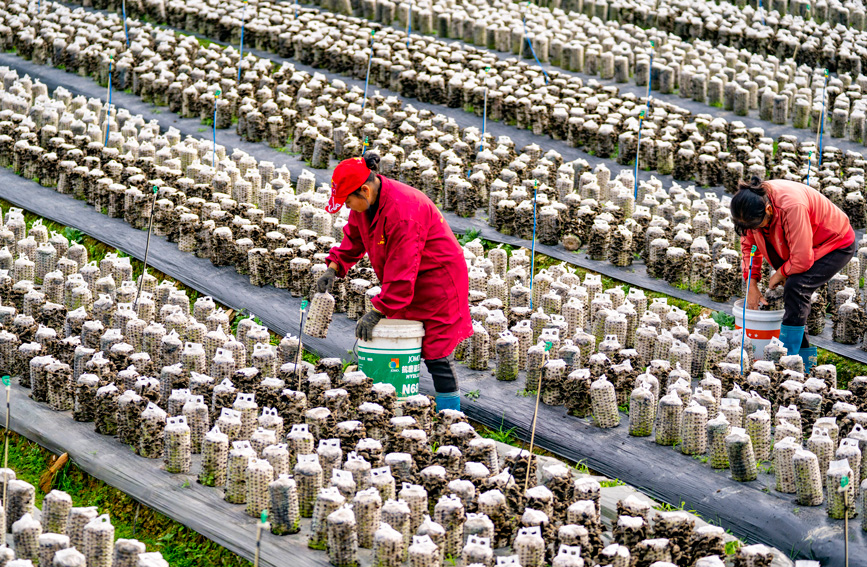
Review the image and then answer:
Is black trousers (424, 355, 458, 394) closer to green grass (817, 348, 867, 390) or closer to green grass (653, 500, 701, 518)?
green grass (653, 500, 701, 518)

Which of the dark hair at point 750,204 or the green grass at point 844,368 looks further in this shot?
the green grass at point 844,368

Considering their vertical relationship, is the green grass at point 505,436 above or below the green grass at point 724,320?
below

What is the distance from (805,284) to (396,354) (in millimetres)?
2305

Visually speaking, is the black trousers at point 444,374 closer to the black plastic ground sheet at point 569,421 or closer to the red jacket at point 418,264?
the red jacket at point 418,264

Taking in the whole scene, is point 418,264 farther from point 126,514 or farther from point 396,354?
point 126,514

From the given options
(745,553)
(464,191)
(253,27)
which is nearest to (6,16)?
(253,27)

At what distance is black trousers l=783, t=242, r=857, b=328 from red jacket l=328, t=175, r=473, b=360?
72.8 inches

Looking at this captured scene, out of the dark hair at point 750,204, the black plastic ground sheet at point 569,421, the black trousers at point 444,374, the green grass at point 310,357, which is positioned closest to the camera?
the black plastic ground sheet at point 569,421

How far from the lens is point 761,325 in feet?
22.9

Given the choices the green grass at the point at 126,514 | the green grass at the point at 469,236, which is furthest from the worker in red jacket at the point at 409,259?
the green grass at the point at 469,236

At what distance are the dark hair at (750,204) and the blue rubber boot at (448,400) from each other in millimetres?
1765

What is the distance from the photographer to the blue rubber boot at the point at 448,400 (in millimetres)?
6180

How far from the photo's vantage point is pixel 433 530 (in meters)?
4.88

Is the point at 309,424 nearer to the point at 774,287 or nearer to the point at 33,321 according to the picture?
the point at 33,321
